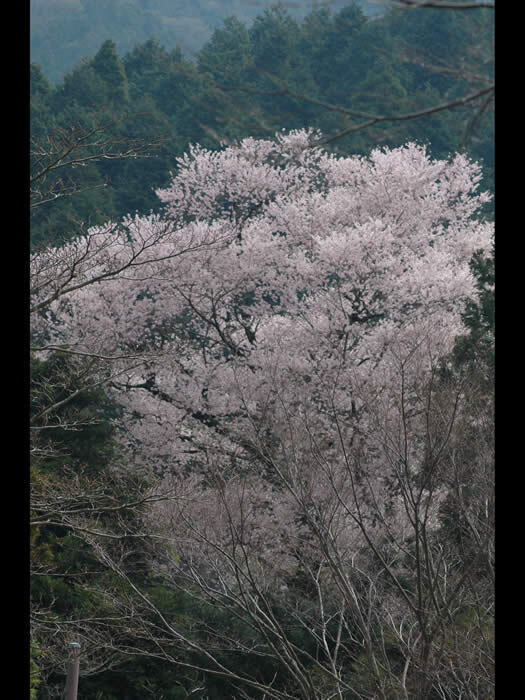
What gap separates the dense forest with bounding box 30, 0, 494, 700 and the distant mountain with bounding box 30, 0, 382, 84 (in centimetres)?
2728

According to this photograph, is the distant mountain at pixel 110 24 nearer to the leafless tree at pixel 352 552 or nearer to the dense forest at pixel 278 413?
the dense forest at pixel 278 413

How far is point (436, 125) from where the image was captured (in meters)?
16.7

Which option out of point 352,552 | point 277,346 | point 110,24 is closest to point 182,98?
point 277,346

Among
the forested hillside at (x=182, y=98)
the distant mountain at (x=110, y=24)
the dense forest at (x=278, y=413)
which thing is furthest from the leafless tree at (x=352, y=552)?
the distant mountain at (x=110, y=24)

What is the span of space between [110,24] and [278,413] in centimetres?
4357

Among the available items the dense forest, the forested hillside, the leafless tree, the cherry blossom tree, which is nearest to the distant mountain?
the forested hillside

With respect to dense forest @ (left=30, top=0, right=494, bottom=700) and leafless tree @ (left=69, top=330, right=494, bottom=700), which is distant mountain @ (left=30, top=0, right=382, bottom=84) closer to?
dense forest @ (left=30, top=0, right=494, bottom=700)

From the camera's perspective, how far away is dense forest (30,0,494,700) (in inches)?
193

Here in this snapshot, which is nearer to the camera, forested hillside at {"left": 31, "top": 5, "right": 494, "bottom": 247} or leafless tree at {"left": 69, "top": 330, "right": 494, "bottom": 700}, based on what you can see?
leafless tree at {"left": 69, "top": 330, "right": 494, "bottom": 700}

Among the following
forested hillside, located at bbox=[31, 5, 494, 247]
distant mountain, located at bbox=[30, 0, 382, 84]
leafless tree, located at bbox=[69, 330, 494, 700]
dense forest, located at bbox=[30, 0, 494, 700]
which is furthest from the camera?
distant mountain, located at bbox=[30, 0, 382, 84]

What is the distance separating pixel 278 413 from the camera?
7.11 m

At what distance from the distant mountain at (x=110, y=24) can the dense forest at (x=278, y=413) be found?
27281 mm

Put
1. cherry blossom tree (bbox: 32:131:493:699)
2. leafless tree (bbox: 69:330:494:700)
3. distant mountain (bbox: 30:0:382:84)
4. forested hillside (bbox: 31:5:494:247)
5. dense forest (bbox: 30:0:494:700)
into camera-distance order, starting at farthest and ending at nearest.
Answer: distant mountain (bbox: 30:0:382:84)
forested hillside (bbox: 31:5:494:247)
cherry blossom tree (bbox: 32:131:493:699)
dense forest (bbox: 30:0:494:700)
leafless tree (bbox: 69:330:494:700)

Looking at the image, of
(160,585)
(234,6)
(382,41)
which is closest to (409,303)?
(160,585)
